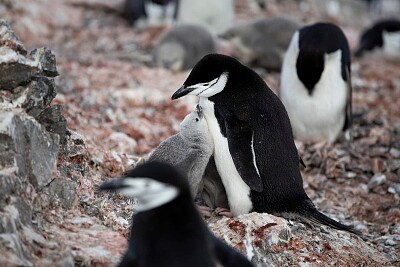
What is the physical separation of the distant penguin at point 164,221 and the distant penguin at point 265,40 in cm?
710

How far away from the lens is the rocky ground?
12.9 feet

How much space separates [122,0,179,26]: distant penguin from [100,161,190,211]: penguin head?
9.51m

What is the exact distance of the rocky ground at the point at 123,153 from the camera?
12.9ft

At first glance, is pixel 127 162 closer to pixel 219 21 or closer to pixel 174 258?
pixel 174 258

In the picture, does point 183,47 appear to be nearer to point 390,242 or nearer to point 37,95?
point 390,242

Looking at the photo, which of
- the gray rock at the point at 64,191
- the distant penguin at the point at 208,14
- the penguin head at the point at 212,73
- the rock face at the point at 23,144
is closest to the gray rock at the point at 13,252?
the rock face at the point at 23,144

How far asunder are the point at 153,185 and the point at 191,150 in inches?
67.9

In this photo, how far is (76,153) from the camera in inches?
183

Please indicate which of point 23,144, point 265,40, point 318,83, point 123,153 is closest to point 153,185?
point 23,144

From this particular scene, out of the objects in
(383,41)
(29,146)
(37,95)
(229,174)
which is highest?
(37,95)

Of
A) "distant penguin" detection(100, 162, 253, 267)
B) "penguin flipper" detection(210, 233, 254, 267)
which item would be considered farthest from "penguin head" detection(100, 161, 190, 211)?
"penguin flipper" detection(210, 233, 254, 267)

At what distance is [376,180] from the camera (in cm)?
648

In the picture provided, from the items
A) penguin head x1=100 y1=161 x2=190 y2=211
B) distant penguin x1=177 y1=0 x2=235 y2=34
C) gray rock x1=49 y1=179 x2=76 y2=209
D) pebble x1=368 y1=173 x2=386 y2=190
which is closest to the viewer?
penguin head x1=100 y1=161 x2=190 y2=211

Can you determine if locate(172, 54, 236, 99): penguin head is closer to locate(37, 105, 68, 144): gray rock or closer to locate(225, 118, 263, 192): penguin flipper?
locate(225, 118, 263, 192): penguin flipper
